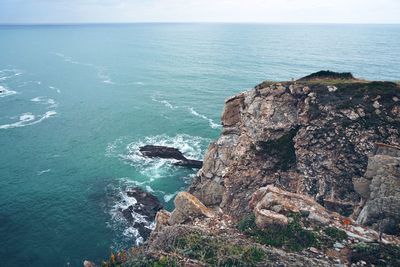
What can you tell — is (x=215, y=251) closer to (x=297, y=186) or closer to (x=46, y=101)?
(x=297, y=186)

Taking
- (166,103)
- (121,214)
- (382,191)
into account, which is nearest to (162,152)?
(121,214)

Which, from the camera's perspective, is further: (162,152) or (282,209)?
(162,152)

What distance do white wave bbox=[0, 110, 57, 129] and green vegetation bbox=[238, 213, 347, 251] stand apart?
74460 mm

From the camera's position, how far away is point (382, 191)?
25.9 meters

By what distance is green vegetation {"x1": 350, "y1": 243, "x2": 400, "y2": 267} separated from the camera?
18469mm

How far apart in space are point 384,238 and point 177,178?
40547 millimetres

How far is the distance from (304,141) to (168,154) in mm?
33019

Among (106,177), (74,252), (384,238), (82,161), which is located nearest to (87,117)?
(82,161)

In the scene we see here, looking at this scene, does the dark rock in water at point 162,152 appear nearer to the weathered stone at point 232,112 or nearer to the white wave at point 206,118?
the white wave at point 206,118

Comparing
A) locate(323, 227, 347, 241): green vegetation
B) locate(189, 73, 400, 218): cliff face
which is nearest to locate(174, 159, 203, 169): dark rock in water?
locate(189, 73, 400, 218): cliff face

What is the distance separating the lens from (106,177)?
5831 cm

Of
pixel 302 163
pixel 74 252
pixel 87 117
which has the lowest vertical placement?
pixel 74 252

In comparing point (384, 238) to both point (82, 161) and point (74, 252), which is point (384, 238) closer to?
point (74, 252)

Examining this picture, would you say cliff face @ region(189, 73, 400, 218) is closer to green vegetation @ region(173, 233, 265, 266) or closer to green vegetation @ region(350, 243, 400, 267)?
green vegetation @ region(350, 243, 400, 267)
